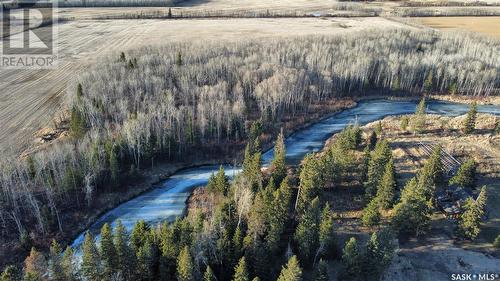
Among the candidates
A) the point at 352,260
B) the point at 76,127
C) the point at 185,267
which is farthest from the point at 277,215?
the point at 76,127

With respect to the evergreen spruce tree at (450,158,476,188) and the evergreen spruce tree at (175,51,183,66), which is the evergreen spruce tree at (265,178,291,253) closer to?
the evergreen spruce tree at (450,158,476,188)

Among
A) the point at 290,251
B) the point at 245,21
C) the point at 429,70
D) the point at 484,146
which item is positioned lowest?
the point at 290,251

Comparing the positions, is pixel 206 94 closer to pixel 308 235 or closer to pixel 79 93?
pixel 79 93

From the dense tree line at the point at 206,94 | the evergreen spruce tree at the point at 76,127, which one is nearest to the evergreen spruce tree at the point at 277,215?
the dense tree line at the point at 206,94

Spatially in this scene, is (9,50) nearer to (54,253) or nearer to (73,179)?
(73,179)

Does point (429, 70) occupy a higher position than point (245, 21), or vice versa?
point (245, 21)

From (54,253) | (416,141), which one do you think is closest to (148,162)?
(54,253)

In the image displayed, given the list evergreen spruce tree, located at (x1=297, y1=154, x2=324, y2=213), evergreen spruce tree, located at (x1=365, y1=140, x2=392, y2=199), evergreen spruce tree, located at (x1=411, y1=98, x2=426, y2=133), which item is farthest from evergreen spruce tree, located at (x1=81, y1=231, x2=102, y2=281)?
evergreen spruce tree, located at (x1=411, y1=98, x2=426, y2=133)
